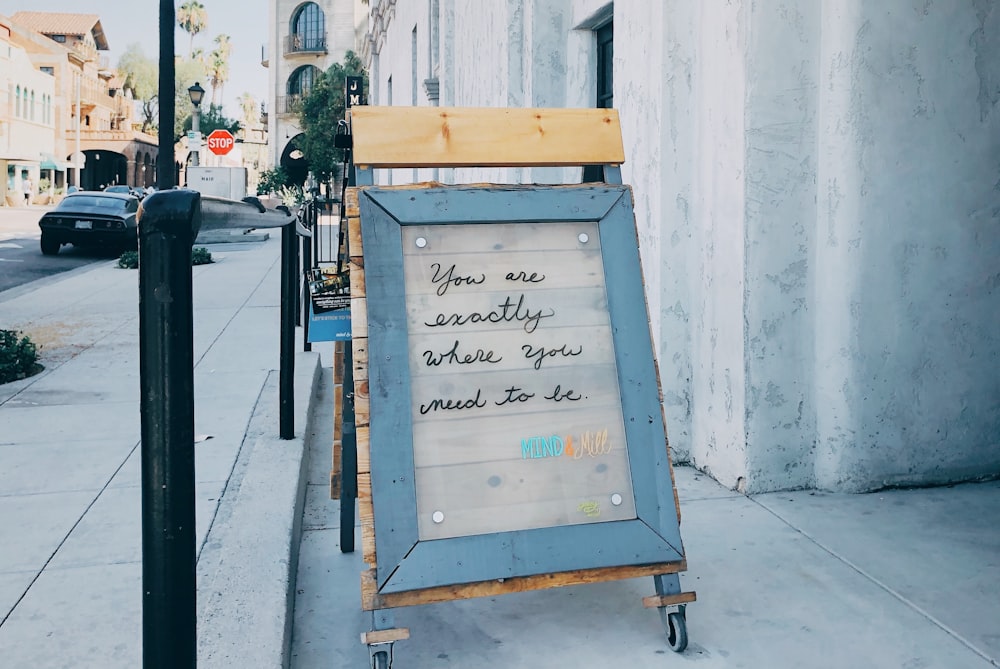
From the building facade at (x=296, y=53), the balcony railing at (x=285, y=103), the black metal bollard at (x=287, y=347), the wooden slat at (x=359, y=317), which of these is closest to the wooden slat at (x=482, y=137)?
the wooden slat at (x=359, y=317)

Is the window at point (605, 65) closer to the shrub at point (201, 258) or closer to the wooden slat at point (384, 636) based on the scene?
the wooden slat at point (384, 636)

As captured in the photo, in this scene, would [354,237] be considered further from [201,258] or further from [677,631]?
[201,258]

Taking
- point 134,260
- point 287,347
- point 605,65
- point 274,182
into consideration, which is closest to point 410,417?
point 287,347

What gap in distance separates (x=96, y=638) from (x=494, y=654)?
127 cm

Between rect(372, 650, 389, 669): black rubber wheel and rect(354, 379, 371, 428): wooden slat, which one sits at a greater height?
rect(354, 379, 371, 428): wooden slat

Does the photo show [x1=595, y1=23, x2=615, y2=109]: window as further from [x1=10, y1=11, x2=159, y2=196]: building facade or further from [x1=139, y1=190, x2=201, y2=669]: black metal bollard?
[x1=10, y1=11, x2=159, y2=196]: building facade

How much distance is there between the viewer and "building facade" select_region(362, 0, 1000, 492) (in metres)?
4.64

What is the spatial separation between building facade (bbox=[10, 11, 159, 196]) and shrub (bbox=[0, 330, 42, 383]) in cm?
6305

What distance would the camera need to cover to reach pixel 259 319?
10.7 metres

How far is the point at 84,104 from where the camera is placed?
7844 centimetres

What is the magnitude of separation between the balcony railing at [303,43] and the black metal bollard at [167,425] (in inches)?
2128

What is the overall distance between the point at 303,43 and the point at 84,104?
3364cm

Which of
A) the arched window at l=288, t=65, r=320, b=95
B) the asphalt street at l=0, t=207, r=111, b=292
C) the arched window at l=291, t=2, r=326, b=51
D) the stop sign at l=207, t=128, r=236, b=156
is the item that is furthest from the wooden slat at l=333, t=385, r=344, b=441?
the arched window at l=291, t=2, r=326, b=51

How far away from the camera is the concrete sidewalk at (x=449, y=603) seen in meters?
3.13
